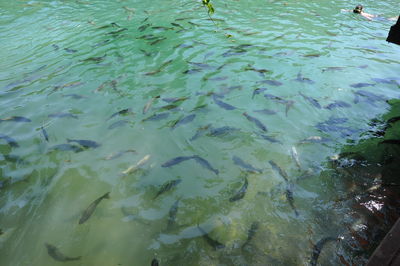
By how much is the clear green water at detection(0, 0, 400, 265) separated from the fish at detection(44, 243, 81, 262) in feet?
0.28

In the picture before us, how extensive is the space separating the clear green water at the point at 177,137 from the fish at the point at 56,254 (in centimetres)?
8

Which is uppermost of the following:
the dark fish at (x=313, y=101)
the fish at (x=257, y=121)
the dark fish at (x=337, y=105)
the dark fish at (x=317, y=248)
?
the dark fish at (x=313, y=101)

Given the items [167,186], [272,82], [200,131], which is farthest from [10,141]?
[272,82]

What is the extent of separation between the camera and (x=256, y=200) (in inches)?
162

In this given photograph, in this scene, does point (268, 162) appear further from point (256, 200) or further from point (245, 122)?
point (245, 122)

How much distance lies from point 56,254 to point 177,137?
2.79m

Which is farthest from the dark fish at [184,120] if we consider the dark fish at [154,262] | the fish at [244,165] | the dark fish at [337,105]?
Answer: the dark fish at [337,105]

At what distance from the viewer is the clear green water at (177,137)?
3645 mm

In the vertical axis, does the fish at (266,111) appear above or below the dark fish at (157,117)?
above

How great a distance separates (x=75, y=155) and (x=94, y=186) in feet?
3.08

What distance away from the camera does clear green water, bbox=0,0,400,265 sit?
143 inches

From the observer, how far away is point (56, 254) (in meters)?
3.54

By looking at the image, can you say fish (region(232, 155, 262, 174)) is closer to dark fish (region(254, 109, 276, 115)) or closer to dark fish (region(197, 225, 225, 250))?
dark fish (region(197, 225, 225, 250))

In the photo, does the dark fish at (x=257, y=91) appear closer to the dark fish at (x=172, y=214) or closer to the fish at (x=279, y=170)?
the fish at (x=279, y=170)
